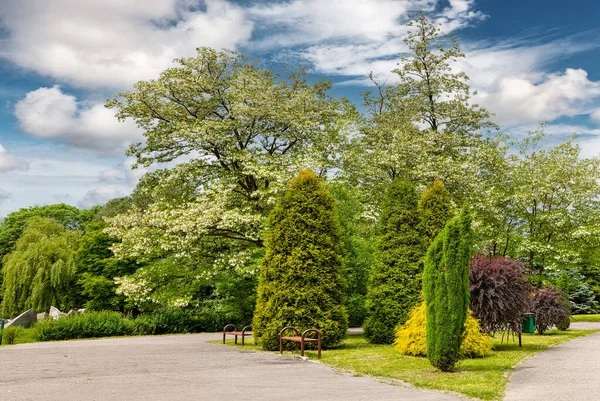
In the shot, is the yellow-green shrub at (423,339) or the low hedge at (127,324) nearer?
the yellow-green shrub at (423,339)

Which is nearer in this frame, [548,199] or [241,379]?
[241,379]

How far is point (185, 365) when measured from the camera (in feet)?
41.0

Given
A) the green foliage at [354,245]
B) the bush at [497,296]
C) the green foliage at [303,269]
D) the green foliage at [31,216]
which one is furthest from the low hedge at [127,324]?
the green foliage at [31,216]

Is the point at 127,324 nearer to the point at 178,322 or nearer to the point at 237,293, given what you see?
the point at 178,322

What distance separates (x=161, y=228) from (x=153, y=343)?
4.97 metres

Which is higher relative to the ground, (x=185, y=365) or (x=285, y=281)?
(x=285, y=281)

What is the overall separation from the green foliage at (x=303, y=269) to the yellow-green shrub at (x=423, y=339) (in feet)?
8.37

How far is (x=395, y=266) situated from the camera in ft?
56.4

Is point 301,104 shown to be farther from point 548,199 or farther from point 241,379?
point 241,379

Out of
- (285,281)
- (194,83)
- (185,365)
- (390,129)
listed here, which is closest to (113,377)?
(185,365)

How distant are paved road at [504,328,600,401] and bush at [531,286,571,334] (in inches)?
296

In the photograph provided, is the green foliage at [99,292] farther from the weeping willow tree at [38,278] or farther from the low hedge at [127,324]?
the low hedge at [127,324]

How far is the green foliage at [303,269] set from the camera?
52.1ft

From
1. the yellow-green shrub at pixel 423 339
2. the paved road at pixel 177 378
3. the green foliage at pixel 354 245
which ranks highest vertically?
the green foliage at pixel 354 245
